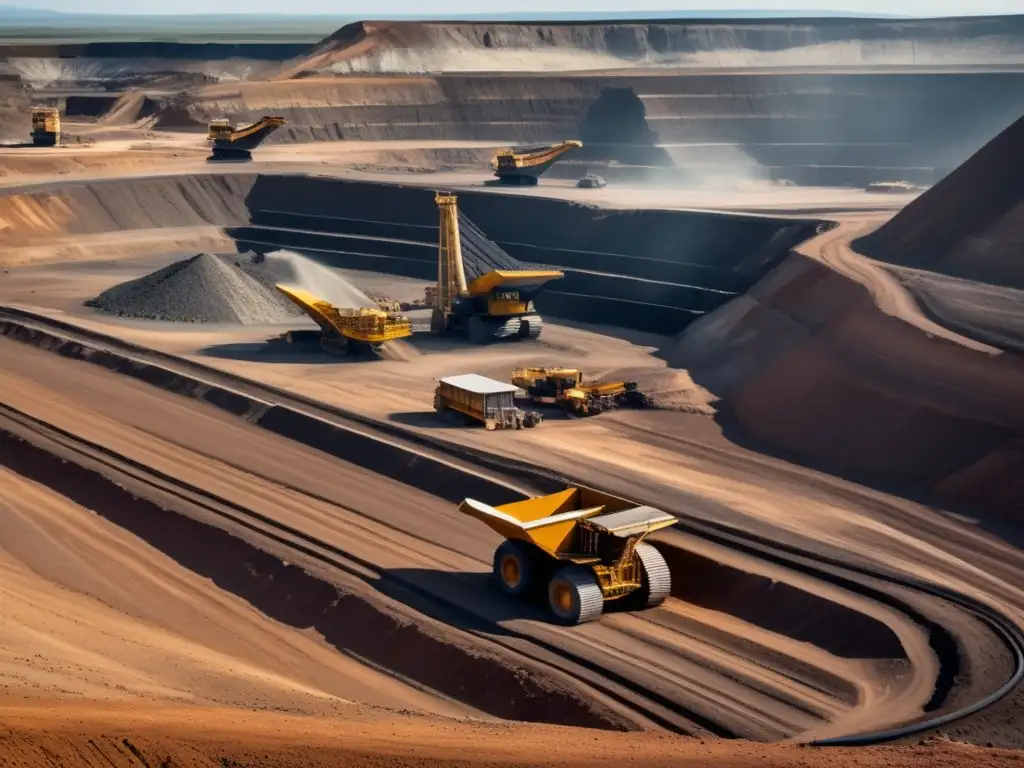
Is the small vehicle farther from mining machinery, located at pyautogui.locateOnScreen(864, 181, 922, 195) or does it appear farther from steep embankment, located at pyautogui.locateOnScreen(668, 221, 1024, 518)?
steep embankment, located at pyautogui.locateOnScreen(668, 221, 1024, 518)

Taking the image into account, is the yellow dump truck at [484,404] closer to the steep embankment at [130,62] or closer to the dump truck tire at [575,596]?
the dump truck tire at [575,596]

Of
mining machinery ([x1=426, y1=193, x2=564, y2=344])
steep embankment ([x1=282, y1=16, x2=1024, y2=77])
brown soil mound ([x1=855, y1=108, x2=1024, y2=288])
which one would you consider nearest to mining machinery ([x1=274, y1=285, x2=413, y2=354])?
mining machinery ([x1=426, y1=193, x2=564, y2=344])

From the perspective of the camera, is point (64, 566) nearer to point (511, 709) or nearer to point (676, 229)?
point (511, 709)

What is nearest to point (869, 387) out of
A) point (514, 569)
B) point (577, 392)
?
point (577, 392)

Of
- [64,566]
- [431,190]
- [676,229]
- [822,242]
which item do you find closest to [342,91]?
[431,190]

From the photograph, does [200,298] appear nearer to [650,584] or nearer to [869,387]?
[869,387]
